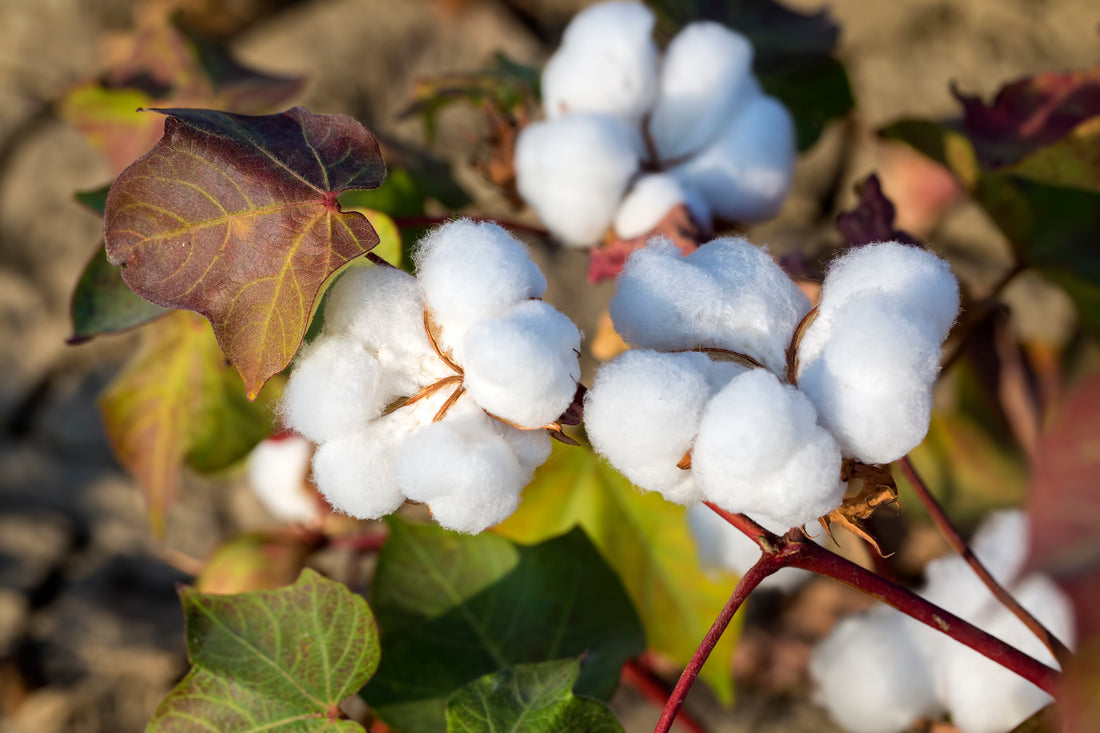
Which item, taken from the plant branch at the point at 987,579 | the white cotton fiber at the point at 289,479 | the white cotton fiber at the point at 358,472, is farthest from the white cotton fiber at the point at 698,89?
the white cotton fiber at the point at 289,479

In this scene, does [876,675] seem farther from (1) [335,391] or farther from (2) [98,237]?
(2) [98,237]

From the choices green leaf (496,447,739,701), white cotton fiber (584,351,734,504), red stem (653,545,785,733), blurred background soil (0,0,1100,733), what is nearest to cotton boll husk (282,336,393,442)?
white cotton fiber (584,351,734,504)

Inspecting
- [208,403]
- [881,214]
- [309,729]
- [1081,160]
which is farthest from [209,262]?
[1081,160]

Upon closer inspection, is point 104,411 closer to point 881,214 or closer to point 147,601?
point 147,601

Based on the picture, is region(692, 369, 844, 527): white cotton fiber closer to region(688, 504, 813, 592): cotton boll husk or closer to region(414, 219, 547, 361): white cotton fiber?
region(414, 219, 547, 361): white cotton fiber

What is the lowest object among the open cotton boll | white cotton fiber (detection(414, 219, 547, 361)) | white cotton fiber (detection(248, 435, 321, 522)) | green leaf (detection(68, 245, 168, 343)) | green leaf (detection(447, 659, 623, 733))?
white cotton fiber (detection(248, 435, 321, 522))
